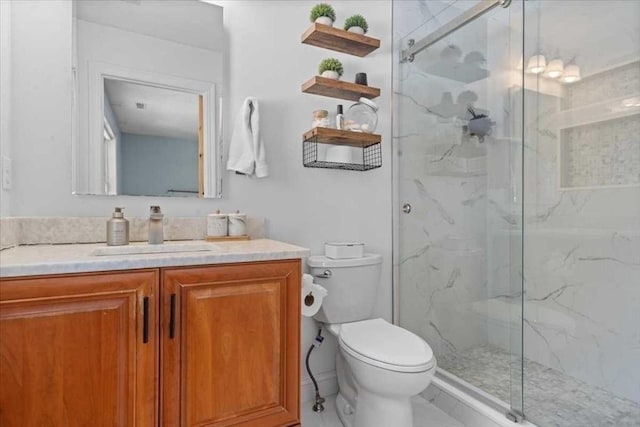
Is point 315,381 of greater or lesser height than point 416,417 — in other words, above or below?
above

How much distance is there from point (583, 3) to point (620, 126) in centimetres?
67

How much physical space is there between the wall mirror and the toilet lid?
90 centimetres

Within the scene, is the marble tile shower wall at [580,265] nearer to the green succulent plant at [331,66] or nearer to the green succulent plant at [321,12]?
the green succulent plant at [331,66]

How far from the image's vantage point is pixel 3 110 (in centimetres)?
121

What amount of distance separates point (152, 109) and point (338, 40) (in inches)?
37.5

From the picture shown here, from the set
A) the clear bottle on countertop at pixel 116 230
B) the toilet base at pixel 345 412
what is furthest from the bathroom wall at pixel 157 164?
the toilet base at pixel 345 412

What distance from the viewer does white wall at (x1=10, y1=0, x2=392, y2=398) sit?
1329 millimetres

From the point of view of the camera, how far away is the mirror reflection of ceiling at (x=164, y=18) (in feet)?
4.71

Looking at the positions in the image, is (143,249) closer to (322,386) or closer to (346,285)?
(346,285)

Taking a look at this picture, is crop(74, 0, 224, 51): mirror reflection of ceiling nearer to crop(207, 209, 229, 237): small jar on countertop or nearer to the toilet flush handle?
crop(207, 209, 229, 237): small jar on countertop

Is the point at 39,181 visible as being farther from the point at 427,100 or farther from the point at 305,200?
the point at 427,100

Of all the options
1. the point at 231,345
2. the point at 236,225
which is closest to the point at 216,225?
the point at 236,225

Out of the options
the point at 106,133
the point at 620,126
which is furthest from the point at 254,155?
the point at 620,126

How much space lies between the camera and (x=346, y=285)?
1.74 metres
